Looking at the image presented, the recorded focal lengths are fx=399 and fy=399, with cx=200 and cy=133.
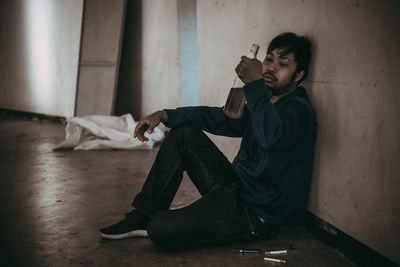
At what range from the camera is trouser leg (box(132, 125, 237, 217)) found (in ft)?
6.07

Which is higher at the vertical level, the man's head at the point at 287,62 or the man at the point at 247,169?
the man's head at the point at 287,62

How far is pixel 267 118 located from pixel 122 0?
15.4ft

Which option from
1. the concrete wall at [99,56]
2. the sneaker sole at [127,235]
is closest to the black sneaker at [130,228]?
the sneaker sole at [127,235]

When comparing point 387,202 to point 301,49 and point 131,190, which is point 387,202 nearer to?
point 301,49

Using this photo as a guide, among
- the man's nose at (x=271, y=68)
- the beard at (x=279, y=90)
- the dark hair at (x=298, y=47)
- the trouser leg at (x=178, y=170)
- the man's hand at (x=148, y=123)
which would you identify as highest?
the dark hair at (x=298, y=47)

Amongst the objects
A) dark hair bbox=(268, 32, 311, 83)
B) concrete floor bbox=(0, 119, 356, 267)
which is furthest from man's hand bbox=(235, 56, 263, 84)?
concrete floor bbox=(0, 119, 356, 267)

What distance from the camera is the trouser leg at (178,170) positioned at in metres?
1.85

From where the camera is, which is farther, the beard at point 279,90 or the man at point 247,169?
the beard at point 279,90

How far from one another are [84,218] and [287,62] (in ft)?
4.57

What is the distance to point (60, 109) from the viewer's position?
Result: 6898mm

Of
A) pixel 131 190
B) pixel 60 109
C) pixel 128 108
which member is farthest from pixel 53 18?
pixel 131 190

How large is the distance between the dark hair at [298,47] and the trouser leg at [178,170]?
580mm

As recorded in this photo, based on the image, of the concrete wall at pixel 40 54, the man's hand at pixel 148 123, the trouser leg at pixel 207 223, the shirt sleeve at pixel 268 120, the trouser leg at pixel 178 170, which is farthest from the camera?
the concrete wall at pixel 40 54

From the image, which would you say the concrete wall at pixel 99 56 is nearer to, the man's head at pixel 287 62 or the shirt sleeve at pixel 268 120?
the man's head at pixel 287 62
